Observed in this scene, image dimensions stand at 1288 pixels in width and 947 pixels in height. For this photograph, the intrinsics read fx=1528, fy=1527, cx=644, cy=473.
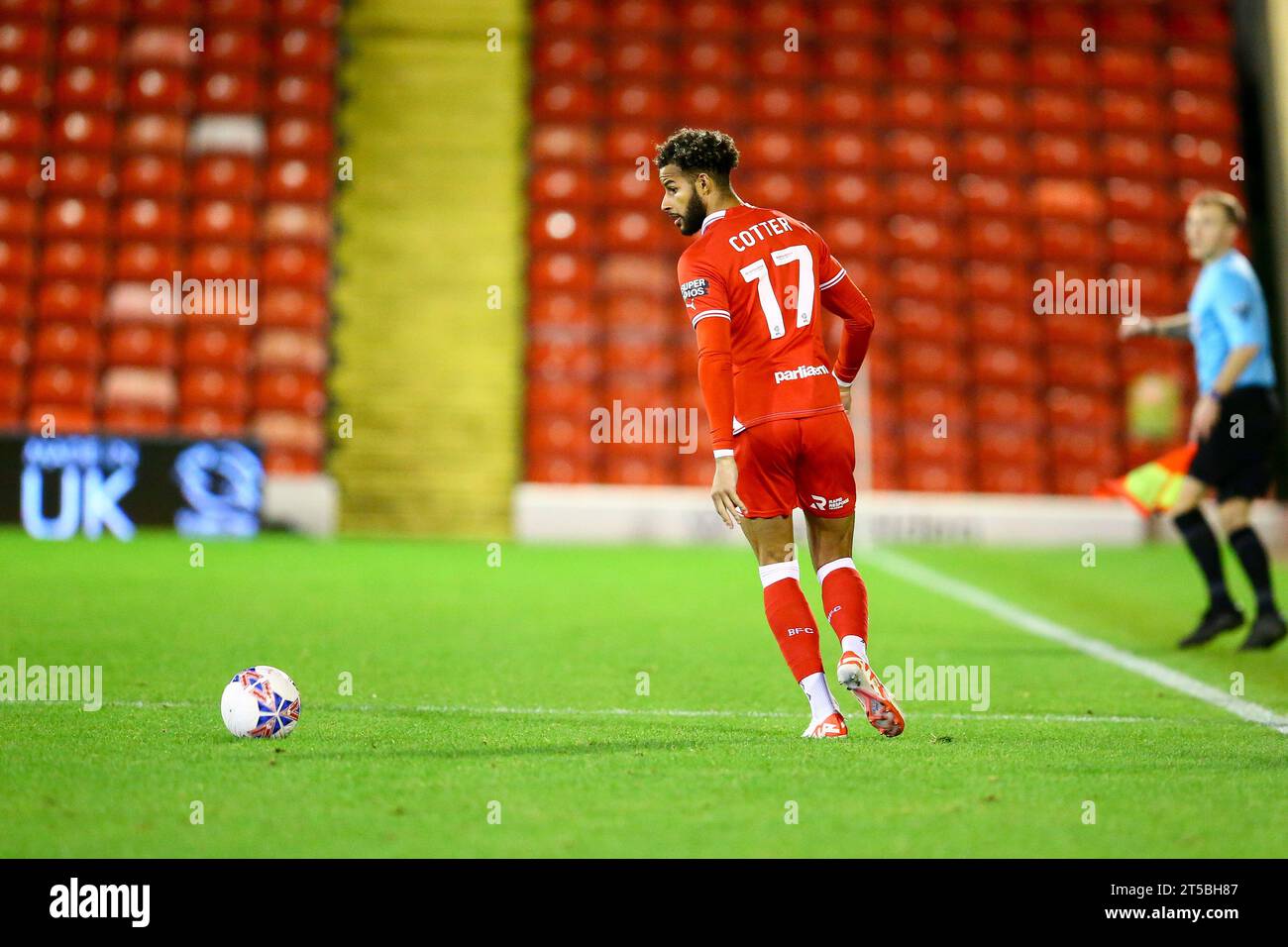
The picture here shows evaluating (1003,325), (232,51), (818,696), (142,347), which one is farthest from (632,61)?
(818,696)

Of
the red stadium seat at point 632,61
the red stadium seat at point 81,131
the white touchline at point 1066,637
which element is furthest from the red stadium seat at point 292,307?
the white touchline at point 1066,637

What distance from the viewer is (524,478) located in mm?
16422

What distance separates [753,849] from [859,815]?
41 cm

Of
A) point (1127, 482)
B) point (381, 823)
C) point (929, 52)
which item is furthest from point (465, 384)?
point (381, 823)

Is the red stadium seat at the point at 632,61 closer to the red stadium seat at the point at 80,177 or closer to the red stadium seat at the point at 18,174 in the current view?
the red stadium seat at the point at 80,177

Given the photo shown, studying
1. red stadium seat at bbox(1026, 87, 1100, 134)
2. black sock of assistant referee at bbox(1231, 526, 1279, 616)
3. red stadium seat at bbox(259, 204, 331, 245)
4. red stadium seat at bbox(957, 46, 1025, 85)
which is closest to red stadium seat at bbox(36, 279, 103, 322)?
red stadium seat at bbox(259, 204, 331, 245)

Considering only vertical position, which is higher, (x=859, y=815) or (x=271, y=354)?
(x=271, y=354)

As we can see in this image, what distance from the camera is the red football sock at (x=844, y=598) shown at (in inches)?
183

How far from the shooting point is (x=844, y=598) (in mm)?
4703

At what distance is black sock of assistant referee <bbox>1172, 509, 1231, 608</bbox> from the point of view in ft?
24.3

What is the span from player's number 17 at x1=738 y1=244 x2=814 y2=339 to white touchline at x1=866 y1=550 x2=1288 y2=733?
2057 mm

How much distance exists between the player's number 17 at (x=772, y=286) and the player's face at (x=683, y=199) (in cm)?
25

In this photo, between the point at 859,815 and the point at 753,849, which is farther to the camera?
the point at 859,815
